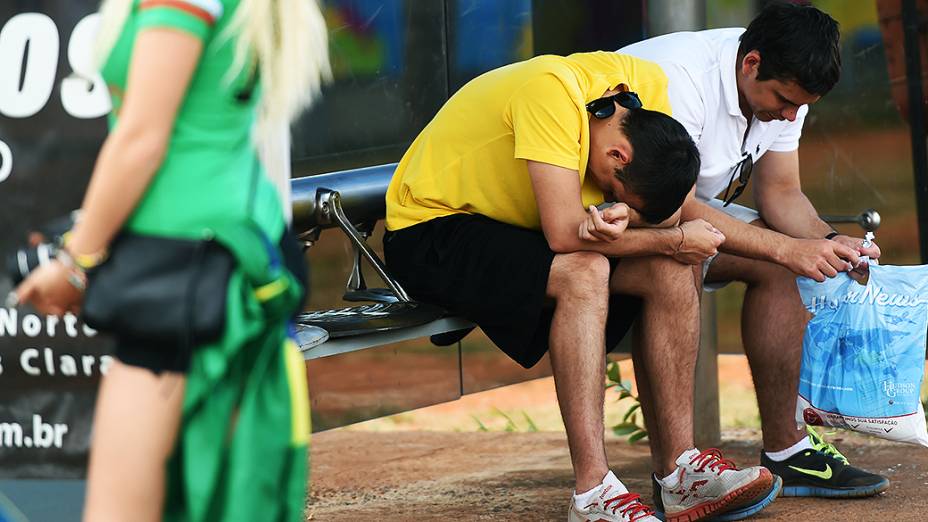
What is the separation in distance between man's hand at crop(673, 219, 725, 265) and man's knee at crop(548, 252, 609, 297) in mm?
208

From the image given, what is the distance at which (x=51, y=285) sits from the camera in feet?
6.79

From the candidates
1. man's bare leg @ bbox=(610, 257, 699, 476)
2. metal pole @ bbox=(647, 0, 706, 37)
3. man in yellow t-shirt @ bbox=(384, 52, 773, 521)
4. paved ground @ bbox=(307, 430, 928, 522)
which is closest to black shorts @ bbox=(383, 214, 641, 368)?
man in yellow t-shirt @ bbox=(384, 52, 773, 521)

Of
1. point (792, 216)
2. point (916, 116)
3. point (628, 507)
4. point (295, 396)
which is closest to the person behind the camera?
point (295, 396)

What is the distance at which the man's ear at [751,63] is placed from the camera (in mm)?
4078

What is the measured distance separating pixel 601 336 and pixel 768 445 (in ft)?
3.14

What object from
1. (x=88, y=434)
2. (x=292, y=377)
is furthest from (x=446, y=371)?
(x=292, y=377)

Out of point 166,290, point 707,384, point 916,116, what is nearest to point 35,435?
point 166,290

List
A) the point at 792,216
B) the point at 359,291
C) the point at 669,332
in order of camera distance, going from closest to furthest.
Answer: the point at 669,332, the point at 359,291, the point at 792,216

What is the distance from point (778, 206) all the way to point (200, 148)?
266 centimetres

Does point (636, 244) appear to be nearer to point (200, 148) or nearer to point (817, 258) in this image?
point (817, 258)

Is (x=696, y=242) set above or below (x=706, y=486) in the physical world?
above

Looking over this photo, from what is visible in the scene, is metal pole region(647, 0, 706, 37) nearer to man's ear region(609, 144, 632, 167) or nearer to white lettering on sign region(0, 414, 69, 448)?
man's ear region(609, 144, 632, 167)

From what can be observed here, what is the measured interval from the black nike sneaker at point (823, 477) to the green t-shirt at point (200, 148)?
257cm

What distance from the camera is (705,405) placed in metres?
5.01
